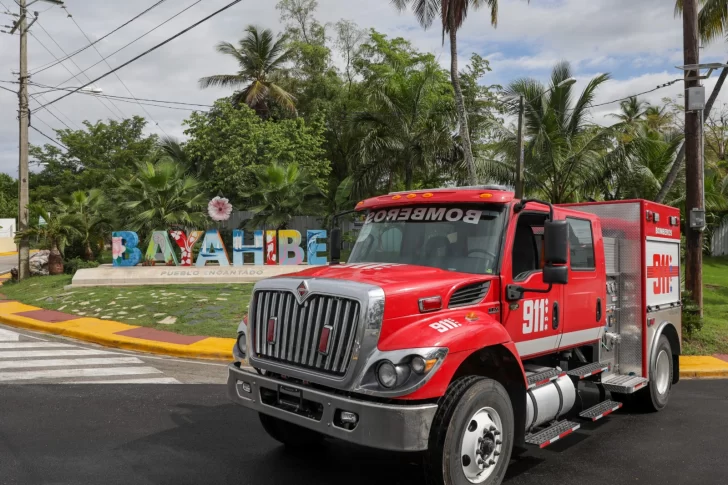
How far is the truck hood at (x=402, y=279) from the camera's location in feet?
14.8

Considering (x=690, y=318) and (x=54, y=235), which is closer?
(x=690, y=318)

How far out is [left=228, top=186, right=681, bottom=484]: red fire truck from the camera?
4.30 metres

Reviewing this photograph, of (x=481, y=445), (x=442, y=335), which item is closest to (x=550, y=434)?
(x=481, y=445)

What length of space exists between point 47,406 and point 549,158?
17.7 m

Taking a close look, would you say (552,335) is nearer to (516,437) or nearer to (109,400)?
(516,437)

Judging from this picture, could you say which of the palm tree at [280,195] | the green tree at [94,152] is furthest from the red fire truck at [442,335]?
the green tree at [94,152]

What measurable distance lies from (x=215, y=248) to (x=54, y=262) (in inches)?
248

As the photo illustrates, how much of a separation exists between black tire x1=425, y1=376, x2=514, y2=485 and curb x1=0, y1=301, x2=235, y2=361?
676 centimetres

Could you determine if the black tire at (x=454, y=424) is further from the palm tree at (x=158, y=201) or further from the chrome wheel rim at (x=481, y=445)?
the palm tree at (x=158, y=201)

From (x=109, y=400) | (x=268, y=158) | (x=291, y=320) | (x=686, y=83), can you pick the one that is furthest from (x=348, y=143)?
(x=291, y=320)

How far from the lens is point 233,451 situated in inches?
227

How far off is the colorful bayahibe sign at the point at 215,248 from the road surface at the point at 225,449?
503 inches

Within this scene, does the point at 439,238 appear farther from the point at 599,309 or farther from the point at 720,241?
the point at 720,241

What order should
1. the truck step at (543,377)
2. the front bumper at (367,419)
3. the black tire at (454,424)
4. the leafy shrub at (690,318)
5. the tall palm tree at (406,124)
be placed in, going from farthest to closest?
the tall palm tree at (406,124)
the leafy shrub at (690,318)
the truck step at (543,377)
the black tire at (454,424)
the front bumper at (367,419)
